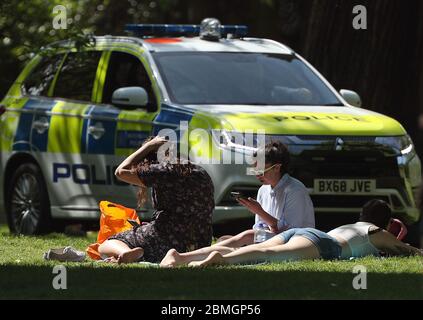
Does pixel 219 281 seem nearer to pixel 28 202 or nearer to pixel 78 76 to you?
pixel 28 202

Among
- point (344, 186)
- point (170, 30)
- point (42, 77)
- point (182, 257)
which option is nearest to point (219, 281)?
point (182, 257)

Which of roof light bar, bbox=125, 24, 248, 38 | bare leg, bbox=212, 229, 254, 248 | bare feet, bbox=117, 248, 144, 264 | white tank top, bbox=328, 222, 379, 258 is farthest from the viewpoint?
roof light bar, bbox=125, 24, 248, 38

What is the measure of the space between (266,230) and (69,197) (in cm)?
302

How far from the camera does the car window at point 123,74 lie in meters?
12.3

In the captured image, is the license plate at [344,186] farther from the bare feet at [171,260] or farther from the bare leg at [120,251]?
the bare feet at [171,260]

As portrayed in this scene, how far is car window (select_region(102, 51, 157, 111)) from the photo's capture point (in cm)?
1234

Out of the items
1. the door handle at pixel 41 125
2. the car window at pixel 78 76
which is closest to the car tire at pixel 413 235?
the car window at pixel 78 76

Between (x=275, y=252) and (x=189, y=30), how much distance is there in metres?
4.52

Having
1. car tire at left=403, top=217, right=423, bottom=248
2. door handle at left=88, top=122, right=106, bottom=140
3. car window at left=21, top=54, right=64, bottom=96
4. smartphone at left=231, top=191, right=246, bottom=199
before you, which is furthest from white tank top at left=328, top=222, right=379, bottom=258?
car window at left=21, top=54, right=64, bottom=96

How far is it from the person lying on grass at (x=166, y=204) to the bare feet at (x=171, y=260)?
0.34m

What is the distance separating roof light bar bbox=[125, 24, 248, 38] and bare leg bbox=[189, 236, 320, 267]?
169 inches

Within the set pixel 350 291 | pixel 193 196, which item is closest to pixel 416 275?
pixel 350 291

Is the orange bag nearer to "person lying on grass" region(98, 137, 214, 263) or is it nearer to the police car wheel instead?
"person lying on grass" region(98, 137, 214, 263)
